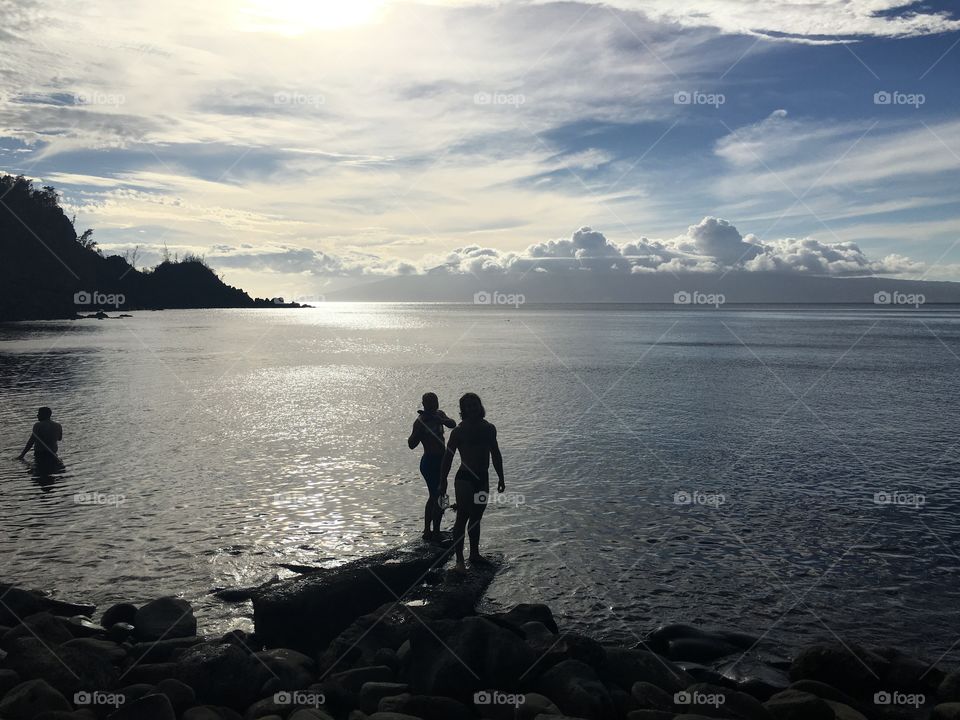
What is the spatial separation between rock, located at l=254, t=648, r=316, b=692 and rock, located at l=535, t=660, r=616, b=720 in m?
2.98

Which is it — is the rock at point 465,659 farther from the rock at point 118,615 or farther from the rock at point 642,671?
the rock at point 118,615

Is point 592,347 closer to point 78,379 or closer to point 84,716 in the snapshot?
point 78,379

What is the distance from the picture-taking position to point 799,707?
26.0ft

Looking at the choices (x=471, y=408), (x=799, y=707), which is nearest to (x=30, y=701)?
(x=471, y=408)

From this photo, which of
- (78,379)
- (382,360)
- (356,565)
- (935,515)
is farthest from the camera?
(382,360)

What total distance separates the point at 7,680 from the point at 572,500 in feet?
41.3

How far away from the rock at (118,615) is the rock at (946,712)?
10823mm

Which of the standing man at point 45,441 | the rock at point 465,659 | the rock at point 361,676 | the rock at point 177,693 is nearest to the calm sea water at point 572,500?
the standing man at point 45,441

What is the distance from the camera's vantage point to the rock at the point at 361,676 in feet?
28.1

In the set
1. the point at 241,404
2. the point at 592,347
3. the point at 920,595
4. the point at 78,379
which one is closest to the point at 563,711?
the point at 920,595

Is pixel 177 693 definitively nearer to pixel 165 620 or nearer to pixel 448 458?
pixel 165 620

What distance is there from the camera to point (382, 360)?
69875mm

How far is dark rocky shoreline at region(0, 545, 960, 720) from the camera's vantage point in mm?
7992

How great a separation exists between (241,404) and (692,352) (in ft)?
181
